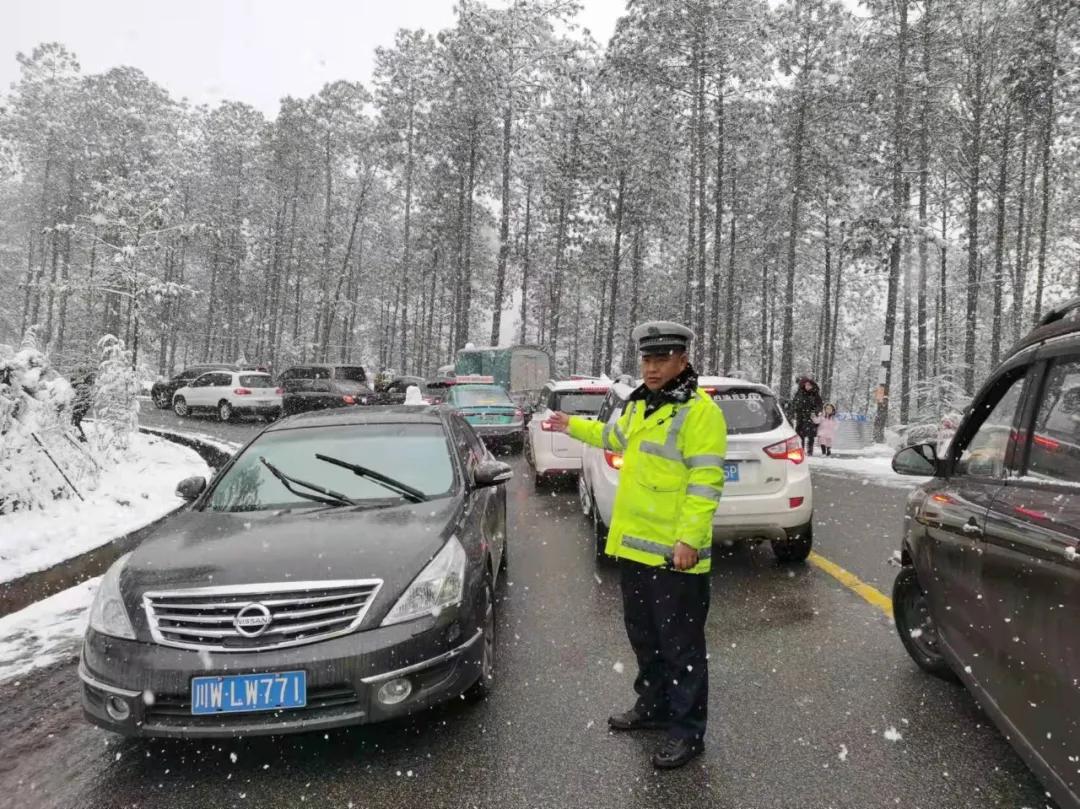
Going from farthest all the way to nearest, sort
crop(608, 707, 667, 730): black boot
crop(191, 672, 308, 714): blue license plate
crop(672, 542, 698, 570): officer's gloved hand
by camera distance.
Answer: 1. crop(608, 707, 667, 730): black boot
2. crop(672, 542, 698, 570): officer's gloved hand
3. crop(191, 672, 308, 714): blue license plate

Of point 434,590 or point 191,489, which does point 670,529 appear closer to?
point 434,590

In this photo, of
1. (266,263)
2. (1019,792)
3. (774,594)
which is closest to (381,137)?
(266,263)

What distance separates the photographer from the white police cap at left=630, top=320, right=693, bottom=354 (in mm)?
3229

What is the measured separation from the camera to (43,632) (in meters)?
4.85

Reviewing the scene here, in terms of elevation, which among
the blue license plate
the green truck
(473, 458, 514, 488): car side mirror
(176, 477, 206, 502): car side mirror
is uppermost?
the green truck

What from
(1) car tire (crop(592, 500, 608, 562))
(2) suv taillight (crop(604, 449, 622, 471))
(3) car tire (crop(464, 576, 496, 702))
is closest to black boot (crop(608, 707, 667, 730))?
(3) car tire (crop(464, 576, 496, 702))

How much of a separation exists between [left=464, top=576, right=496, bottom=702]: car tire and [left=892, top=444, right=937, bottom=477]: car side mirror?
2317 mm

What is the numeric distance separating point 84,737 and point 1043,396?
456 centimetres

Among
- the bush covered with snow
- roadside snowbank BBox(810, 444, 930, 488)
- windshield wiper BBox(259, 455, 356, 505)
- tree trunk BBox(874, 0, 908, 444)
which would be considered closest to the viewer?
windshield wiper BBox(259, 455, 356, 505)

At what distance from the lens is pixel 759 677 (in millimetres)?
3986

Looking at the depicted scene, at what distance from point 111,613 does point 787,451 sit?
16.6 feet

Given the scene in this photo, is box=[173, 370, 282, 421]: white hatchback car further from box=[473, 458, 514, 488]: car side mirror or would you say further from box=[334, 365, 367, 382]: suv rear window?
box=[473, 458, 514, 488]: car side mirror

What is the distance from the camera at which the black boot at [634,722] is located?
336cm

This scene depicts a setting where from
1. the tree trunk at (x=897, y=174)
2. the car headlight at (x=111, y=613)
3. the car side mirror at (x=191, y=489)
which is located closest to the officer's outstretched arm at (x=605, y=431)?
the car headlight at (x=111, y=613)
